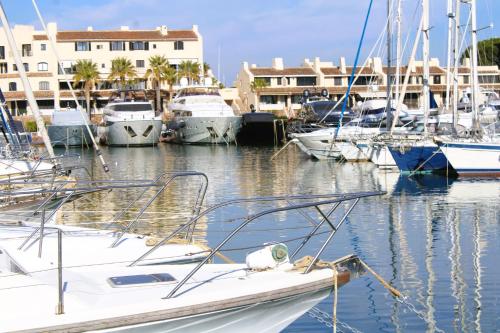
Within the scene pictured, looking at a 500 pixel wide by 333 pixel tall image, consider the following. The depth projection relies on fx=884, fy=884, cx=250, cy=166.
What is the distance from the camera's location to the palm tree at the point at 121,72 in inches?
3690

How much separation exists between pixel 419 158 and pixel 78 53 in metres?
66.3

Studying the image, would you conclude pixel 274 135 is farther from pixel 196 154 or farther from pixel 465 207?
pixel 465 207

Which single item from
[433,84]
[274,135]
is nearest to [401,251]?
[274,135]

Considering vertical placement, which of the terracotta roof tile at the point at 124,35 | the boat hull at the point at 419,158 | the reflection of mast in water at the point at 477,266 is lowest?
the reflection of mast in water at the point at 477,266

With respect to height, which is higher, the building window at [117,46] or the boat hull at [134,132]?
the building window at [117,46]

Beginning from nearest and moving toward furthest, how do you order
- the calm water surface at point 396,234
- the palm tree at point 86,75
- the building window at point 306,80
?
the calm water surface at point 396,234 < the palm tree at point 86,75 < the building window at point 306,80

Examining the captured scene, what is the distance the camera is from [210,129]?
71.1 meters

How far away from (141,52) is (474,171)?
68.1 m

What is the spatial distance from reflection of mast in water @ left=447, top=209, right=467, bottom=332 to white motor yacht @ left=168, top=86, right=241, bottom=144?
4884 centimetres

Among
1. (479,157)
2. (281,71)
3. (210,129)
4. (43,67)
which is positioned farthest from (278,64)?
(479,157)

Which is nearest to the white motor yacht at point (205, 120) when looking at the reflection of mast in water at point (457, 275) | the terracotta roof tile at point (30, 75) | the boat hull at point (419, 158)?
the terracotta roof tile at point (30, 75)

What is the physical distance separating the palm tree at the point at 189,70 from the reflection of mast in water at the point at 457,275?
73407 millimetres

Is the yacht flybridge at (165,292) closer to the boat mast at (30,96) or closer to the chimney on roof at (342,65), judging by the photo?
the boat mast at (30,96)

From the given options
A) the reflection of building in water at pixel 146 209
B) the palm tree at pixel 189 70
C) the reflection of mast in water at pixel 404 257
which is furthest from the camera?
the palm tree at pixel 189 70
